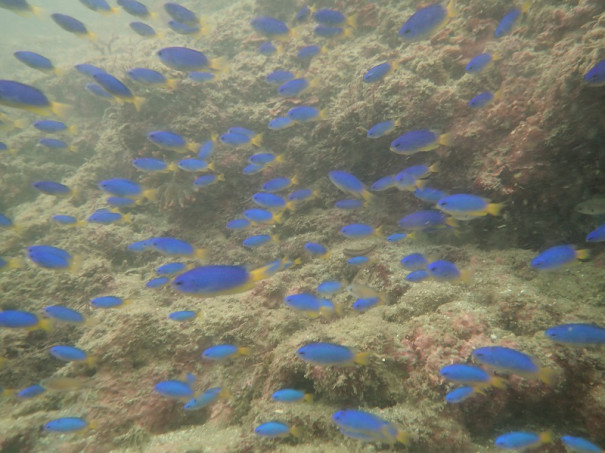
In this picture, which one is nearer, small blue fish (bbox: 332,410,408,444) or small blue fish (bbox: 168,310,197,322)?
small blue fish (bbox: 332,410,408,444)

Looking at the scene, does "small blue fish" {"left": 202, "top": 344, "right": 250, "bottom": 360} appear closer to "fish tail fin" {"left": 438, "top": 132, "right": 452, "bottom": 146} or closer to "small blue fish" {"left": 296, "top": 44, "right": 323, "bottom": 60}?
"fish tail fin" {"left": 438, "top": 132, "right": 452, "bottom": 146}

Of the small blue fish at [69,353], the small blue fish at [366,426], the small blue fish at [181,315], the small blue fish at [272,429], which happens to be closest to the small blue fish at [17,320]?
the small blue fish at [69,353]

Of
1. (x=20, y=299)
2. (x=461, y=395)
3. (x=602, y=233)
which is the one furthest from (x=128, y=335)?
(x=602, y=233)

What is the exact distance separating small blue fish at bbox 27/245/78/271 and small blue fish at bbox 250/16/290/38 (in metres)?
5.49

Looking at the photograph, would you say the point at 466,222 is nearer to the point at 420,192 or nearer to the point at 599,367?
the point at 420,192

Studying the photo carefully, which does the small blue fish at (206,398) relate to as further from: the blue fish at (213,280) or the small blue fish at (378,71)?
the small blue fish at (378,71)

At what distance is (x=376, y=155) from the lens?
18.7 feet

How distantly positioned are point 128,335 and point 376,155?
5.28 m

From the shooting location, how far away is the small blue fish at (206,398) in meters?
3.33

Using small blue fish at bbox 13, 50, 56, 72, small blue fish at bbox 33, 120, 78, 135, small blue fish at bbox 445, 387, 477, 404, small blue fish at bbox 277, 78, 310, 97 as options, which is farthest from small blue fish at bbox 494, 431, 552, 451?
small blue fish at bbox 33, 120, 78, 135

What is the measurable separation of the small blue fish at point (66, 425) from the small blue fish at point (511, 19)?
838 cm

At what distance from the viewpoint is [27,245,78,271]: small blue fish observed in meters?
4.06

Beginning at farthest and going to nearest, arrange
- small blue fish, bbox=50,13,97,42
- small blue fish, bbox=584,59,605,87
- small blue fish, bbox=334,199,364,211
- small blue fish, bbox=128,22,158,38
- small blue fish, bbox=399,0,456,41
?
small blue fish, bbox=128,22,158,38, small blue fish, bbox=50,13,97,42, small blue fish, bbox=334,199,364,211, small blue fish, bbox=399,0,456,41, small blue fish, bbox=584,59,605,87

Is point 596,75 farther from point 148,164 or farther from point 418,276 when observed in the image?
point 148,164
